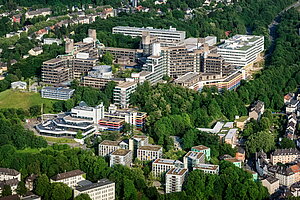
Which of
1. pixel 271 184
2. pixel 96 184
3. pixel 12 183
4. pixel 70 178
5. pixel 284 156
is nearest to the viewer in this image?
pixel 96 184

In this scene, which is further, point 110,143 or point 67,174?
point 110,143

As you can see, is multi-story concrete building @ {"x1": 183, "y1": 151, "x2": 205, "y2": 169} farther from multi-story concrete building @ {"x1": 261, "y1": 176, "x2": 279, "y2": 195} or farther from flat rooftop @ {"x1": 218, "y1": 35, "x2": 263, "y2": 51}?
flat rooftop @ {"x1": 218, "y1": 35, "x2": 263, "y2": 51}

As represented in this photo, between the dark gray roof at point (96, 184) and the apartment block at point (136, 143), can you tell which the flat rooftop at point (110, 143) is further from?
the dark gray roof at point (96, 184)

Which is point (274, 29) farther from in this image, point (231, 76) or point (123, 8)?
point (231, 76)

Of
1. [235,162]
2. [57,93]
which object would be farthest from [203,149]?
[57,93]

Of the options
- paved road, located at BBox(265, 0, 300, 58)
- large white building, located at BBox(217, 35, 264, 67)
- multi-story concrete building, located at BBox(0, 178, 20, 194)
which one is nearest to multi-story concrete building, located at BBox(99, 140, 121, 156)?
multi-story concrete building, located at BBox(0, 178, 20, 194)

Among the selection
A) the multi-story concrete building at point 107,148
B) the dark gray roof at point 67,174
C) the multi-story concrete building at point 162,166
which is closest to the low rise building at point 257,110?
the multi-story concrete building at point 162,166

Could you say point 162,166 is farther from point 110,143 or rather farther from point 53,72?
point 53,72

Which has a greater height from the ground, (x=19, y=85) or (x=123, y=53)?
(x=123, y=53)
